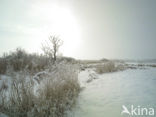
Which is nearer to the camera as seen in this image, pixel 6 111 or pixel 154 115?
pixel 154 115

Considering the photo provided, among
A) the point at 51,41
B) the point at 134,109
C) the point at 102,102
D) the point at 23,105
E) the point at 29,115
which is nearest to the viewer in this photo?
the point at 29,115

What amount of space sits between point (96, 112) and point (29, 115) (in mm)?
1312

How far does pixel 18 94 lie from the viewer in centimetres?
210

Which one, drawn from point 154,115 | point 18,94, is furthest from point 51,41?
point 154,115


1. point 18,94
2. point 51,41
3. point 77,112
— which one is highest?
point 51,41

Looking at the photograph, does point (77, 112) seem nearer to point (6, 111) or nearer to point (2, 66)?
point (6, 111)

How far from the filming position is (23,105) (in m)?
2.06

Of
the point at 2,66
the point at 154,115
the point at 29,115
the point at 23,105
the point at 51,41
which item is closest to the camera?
the point at 154,115

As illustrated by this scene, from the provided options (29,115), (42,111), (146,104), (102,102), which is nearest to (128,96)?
(146,104)

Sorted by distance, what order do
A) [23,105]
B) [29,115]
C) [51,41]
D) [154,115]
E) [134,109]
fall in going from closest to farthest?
[154,115], [29,115], [134,109], [23,105], [51,41]

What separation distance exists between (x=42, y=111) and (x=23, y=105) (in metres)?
0.54

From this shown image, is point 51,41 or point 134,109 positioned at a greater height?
point 51,41

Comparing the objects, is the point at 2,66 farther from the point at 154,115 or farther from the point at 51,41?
the point at 51,41

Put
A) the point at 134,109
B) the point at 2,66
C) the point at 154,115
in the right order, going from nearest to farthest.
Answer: the point at 154,115 < the point at 134,109 < the point at 2,66
